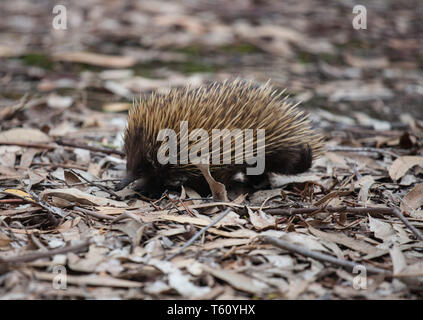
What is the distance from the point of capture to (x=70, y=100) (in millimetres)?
5129

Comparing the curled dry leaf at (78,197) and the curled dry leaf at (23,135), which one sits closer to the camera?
A: the curled dry leaf at (78,197)

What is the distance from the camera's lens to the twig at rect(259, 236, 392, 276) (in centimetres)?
229

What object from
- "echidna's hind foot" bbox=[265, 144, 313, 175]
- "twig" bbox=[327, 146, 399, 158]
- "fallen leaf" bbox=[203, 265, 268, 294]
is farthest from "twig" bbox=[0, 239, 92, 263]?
"twig" bbox=[327, 146, 399, 158]

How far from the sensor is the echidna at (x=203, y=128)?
3.18 m

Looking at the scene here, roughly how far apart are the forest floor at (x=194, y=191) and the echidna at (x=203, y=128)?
171 millimetres

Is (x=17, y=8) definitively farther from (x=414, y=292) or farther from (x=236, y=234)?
(x=414, y=292)

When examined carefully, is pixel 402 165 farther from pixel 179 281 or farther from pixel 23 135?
pixel 23 135

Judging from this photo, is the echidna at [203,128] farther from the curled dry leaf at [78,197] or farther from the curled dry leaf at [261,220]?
the curled dry leaf at [261,220]

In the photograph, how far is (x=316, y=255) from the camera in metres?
2.36

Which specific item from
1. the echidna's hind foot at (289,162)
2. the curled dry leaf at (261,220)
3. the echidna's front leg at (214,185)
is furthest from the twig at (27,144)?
the curled dry leaf at (261,220)

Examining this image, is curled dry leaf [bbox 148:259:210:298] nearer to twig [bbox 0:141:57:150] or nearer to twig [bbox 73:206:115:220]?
twig [bbox 73:206:115:220]

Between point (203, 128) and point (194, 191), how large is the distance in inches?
18.1

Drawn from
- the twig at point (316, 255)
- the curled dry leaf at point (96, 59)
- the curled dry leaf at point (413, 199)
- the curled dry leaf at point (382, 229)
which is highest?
the curled dry leaf at point (96, 59)
